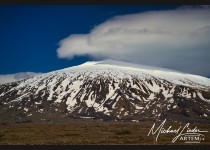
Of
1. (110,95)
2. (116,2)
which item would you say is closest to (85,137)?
(116,2)

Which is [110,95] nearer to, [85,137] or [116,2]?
[85,137]

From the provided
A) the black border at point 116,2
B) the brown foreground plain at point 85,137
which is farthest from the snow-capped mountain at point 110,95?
the black border at point 116,2

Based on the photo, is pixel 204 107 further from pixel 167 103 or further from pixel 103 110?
pixel 103 110

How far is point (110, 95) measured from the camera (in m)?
127

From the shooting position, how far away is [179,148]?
2417 cm

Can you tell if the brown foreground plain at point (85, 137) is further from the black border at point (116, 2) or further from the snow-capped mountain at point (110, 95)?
the snow-capped mountain at point (110, 95)

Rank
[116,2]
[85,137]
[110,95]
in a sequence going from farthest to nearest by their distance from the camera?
1. [110,95]
2. [85,137]
3. [116,2]

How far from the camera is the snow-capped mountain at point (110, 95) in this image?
107688mm

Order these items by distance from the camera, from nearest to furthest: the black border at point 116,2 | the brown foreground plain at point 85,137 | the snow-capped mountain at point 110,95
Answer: the black border at point 116,2 → the brown foreground plain at point 85,137 → the snow-capped mountain at point 110,95

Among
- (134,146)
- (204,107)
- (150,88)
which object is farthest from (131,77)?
(134,146)

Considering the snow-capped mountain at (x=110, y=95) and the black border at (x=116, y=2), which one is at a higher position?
the black border at (x=116, y=2)

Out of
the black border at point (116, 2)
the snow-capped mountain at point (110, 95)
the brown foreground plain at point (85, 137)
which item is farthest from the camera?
the snow-capped mountain at point (110, 95)

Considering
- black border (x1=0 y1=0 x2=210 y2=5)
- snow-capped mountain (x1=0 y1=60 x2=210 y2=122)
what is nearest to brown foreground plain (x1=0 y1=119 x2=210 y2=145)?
black border (x1=0 y1=0 x2=210 y2=5)

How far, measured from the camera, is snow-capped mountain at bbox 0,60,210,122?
107688 mm
